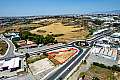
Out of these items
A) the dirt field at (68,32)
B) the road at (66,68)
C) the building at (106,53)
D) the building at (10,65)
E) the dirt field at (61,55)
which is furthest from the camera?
the dirt field at (68,32)

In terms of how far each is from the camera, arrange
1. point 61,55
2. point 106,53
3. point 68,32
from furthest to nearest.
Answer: point 68,32 < point 61,55 < point 106,53

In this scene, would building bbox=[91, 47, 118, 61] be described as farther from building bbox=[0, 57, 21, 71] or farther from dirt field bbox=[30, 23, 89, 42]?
dirt field bbox=[30, 23, 89, 42]

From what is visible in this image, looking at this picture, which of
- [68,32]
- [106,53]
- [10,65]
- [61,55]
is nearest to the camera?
Result: [10,65]

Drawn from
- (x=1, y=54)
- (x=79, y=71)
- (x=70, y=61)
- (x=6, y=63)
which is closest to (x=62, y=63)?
(x=70, y=61)

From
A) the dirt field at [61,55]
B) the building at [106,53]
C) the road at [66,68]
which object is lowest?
the road at [66,68]

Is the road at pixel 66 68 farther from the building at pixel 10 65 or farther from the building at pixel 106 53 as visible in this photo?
the building at pixel 10 65

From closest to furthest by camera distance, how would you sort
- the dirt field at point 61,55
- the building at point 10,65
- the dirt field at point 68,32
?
the building at point 10,65 < the dirt field at point 61,55 < the dirt field at point 68,32

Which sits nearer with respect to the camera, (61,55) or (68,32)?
(61,55)

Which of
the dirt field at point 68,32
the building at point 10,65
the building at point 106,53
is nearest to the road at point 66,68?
the building at point 106,53

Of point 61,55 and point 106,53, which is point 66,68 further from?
point 106,53

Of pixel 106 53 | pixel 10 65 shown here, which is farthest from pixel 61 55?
pixel 10 65

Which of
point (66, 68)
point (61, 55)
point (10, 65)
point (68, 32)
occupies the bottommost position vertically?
point (66, 68)
